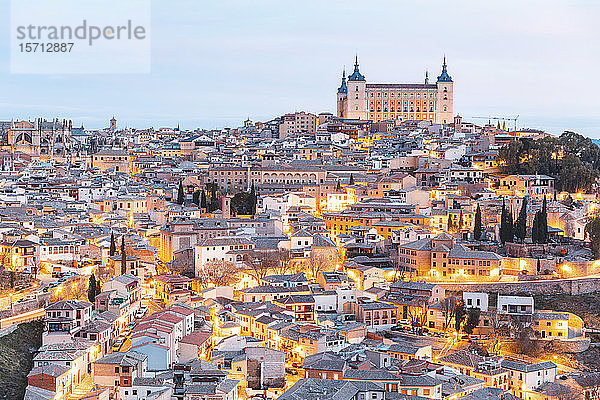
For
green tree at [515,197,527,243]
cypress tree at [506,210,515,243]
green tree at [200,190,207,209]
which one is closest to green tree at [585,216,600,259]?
green tree at [515,197,527,243]

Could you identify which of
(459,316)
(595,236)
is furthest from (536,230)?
(459,316)

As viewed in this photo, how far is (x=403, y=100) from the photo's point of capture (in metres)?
46.6

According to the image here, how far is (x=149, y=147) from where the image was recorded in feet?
133

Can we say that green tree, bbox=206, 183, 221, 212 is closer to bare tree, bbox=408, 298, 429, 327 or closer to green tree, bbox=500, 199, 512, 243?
green tree, bbox=500, 199, 512, 243

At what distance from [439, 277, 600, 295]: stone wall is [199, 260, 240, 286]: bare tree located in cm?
454

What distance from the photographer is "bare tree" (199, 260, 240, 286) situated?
19.7 m

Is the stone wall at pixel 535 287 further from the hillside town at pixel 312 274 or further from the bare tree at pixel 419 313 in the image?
the bare tree at pixel 419 313

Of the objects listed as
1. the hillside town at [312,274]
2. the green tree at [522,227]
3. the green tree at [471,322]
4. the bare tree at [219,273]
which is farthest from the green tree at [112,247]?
the green tree at [522,227]

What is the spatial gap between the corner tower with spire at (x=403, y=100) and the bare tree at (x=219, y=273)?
88.4 ft

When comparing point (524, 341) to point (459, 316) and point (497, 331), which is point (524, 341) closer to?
point (497, 331)

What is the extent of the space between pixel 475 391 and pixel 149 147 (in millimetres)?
28423

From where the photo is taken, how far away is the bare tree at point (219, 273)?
1969 centimetres

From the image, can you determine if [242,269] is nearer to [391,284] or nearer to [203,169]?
[391,284]

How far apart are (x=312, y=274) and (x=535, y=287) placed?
4.89m
